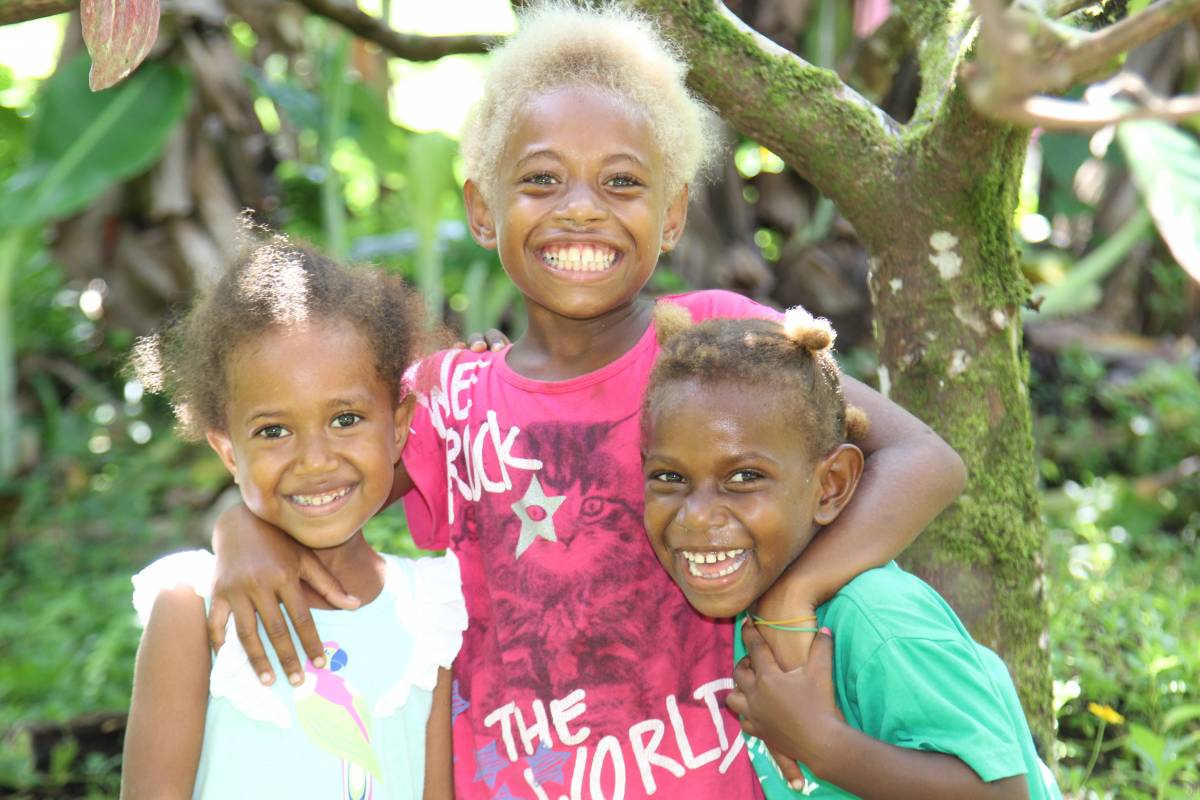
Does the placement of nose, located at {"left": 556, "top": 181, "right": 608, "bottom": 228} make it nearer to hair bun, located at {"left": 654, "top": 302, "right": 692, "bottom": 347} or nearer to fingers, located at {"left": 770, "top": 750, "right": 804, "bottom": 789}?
hair bun, located at {"left": 654, "top": 302, "right": 692, "bottom": 347}

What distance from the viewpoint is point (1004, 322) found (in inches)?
90.9

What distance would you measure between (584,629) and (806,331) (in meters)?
0.58

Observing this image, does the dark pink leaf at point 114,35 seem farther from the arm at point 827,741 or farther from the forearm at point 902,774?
the forearm at point 902,774

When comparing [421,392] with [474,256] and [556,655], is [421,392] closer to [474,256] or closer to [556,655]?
[556,655]

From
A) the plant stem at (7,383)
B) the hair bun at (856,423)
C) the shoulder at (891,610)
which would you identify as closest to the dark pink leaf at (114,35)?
the hair bun at (856,423)

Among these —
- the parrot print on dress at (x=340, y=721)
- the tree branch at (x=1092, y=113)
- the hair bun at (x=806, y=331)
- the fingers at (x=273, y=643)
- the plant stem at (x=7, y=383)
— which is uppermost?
the tree branch at (x=1092, y=113)

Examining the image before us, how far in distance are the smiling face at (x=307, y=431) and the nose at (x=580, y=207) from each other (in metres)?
0.38

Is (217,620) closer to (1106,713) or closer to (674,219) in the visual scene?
(674,219)

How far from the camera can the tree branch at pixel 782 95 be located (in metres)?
2.24

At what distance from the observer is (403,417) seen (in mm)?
2096

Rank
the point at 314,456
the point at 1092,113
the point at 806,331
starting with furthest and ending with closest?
the point at 314,456 < the point at 806,331 < the point at 1092,113

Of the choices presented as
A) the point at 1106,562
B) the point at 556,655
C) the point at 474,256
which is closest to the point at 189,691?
the point at 556,655

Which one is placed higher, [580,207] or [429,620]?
[580,207]

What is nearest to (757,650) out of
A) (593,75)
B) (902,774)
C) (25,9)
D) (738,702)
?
(738,702)
